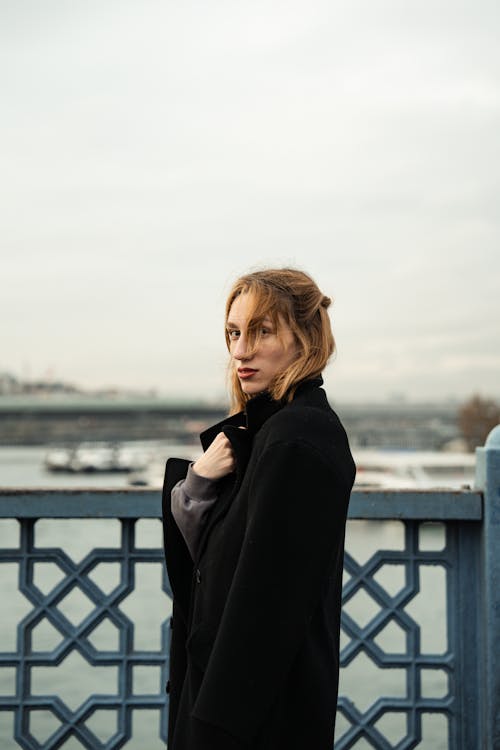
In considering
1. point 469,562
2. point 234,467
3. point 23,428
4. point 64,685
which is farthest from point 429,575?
point 23,428

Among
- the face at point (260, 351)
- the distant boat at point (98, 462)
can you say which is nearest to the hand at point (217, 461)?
the face at point (260, 351)

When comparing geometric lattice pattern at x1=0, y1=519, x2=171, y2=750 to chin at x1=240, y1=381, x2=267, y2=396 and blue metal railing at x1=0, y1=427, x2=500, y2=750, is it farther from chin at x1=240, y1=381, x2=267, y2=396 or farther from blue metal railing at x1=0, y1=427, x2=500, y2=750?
chin at x1=240, y1=381, x2=267, y2=396

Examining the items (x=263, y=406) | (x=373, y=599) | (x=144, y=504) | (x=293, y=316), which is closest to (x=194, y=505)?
(x=263, y=406)

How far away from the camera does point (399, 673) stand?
1020 centimetres

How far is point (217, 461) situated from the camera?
5.17ft

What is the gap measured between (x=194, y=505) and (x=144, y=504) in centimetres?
67

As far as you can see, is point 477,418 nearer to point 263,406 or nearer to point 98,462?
point 98,462

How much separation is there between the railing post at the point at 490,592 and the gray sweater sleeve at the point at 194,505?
902mm

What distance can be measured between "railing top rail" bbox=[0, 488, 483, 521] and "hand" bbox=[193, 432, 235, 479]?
26.3 inches

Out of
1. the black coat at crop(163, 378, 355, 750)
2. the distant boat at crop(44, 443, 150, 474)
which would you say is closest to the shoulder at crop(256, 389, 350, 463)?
the black coat at crop(163, 378, 355, 750)

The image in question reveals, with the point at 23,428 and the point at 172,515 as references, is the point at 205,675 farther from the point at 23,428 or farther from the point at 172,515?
the point at 23,428

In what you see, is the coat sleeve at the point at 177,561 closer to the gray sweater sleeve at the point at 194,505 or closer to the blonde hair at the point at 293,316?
the gray sweater sleeve at the point at 194,505

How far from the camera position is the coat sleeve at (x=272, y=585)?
1347 millimetres

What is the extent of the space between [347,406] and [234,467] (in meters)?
73.7
